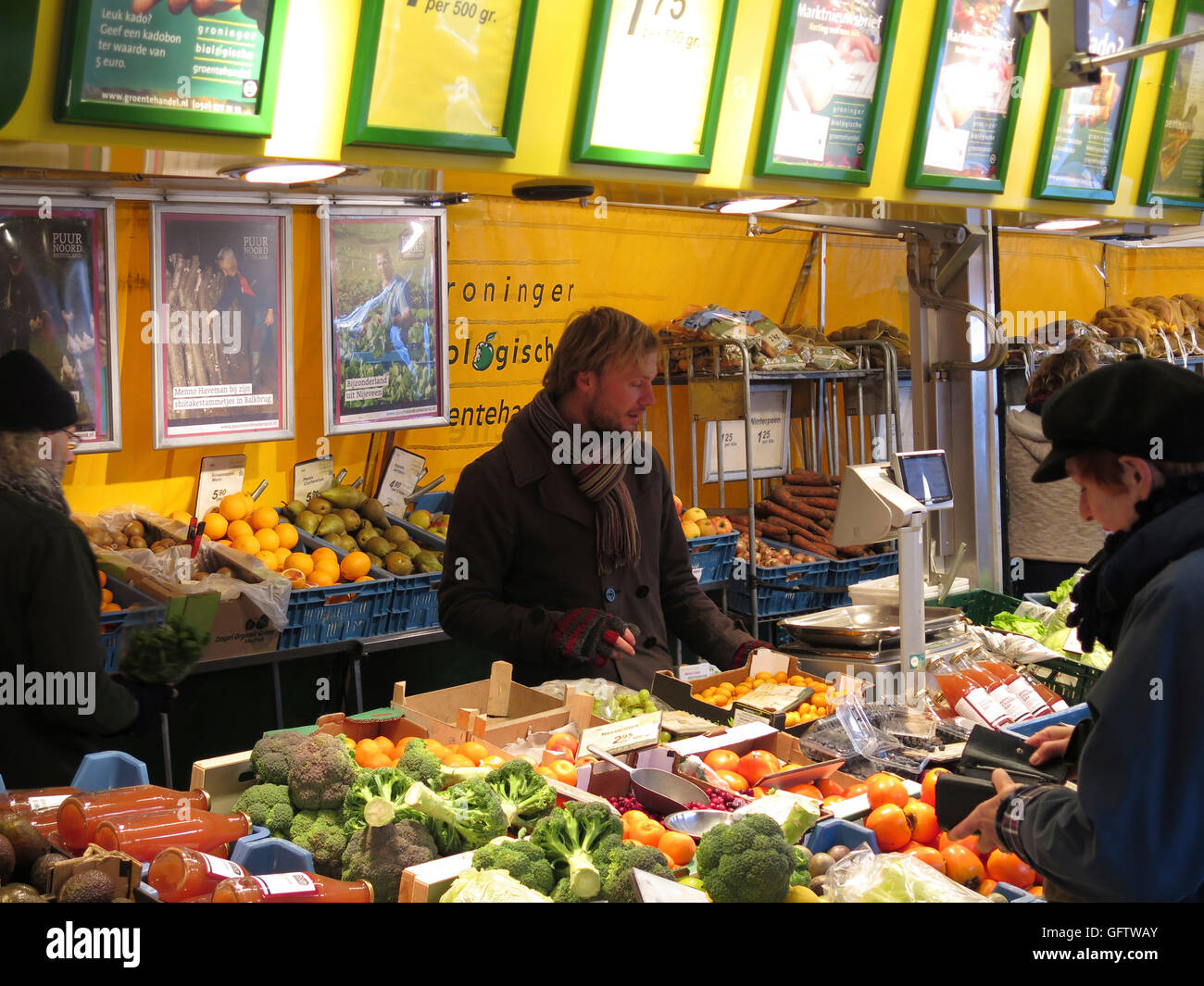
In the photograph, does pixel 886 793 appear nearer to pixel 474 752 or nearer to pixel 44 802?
pixel 474 752

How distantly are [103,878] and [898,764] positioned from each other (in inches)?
75.7

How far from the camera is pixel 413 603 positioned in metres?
4.97

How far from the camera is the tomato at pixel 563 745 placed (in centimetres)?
282

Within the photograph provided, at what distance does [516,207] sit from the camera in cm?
602

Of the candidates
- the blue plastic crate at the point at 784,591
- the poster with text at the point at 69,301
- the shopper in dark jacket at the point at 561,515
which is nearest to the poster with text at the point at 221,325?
the poster with text at the point at 69,301

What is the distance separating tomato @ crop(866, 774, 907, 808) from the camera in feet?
8.57

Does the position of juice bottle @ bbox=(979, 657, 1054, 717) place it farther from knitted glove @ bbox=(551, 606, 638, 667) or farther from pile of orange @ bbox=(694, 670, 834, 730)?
knitted glove @ bbox=(551, 606, 638, 667)

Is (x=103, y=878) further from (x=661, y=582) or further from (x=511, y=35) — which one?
(x=511, y=35)

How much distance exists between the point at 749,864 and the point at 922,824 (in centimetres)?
71

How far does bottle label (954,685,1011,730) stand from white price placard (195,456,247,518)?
338 cm

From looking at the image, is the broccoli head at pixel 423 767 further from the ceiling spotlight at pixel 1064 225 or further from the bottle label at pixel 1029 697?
the ceiling spotlight at pixel 1064 225
